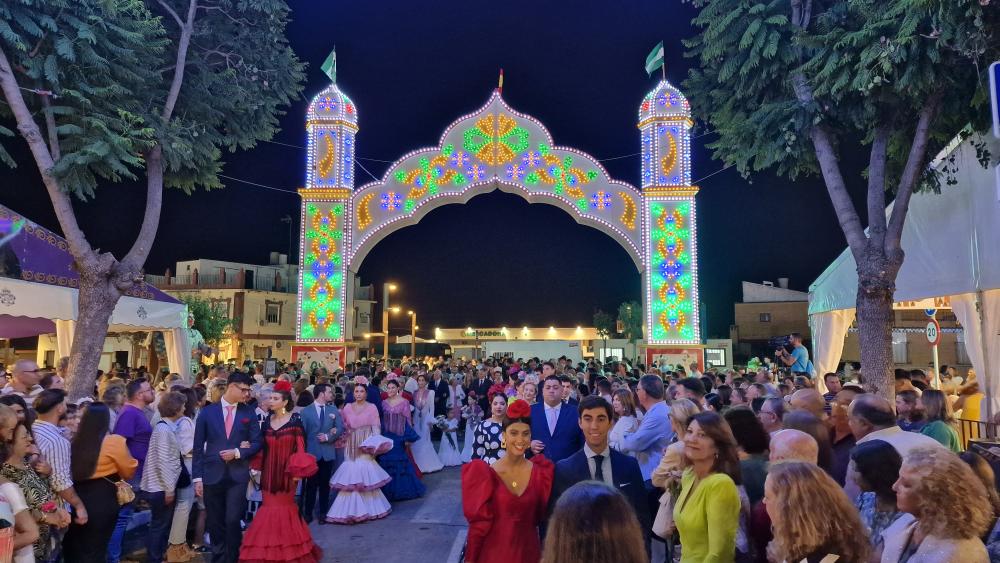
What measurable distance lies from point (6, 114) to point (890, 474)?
42.9 ft

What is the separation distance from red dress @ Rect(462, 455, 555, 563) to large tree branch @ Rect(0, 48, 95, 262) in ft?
30.1

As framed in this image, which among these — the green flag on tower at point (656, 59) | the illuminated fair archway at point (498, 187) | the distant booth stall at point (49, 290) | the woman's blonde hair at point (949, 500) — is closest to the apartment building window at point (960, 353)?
the illuminated fair archway at point (498, 187)

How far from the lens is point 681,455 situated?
3.78 metres

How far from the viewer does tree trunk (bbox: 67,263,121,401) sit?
10.3 metres

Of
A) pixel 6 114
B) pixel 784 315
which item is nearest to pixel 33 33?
pixel 6 114

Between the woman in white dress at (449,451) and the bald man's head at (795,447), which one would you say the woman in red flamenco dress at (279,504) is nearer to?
the bald man's head at (795,447)

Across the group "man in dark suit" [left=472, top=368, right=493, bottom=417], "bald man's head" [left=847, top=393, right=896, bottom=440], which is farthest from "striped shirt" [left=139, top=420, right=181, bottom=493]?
"man in dark suit" [left=472, top=368, right=493, bottom=417]

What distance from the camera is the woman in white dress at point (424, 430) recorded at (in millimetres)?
11688

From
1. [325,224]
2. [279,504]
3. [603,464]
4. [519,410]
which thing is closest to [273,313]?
[325,224]

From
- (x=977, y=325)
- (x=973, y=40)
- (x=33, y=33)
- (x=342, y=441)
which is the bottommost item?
(x=342, y=441)

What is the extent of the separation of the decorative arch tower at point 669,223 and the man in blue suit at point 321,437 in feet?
34.5

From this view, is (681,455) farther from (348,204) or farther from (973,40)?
(348,204)

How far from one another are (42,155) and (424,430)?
7528 millimetres

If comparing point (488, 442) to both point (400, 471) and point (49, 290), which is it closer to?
point (400, 471)
